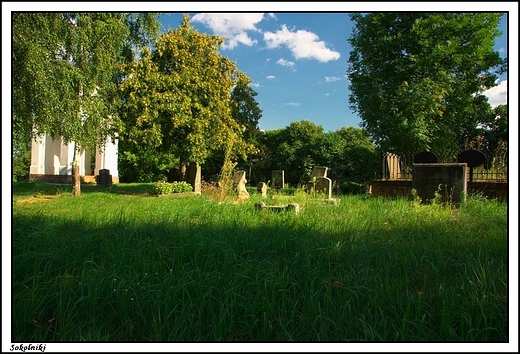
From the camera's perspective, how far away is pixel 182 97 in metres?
9.84

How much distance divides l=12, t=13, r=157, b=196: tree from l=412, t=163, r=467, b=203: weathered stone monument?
7.82 meters

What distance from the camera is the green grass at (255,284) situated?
5.48 feet

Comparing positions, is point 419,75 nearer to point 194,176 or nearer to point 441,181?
point 441,181

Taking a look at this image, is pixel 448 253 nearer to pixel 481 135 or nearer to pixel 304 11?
pixel 304 11

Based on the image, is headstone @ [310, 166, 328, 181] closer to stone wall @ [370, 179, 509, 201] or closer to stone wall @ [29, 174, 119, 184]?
stone wall @ [370, 179, 509, 201]

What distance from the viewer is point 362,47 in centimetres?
1104

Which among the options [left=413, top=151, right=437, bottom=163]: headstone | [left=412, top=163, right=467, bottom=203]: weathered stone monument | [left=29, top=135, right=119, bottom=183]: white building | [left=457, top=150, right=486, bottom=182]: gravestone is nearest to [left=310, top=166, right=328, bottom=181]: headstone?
[left=413, top=151, right=437, bottom=163]: headstone

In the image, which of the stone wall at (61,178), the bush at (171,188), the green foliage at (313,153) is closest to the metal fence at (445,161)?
the green foliage at (313,153)

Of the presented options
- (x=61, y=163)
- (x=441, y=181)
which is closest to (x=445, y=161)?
(x=441, y=181)

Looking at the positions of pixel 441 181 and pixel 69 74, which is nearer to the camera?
pixel 441 181

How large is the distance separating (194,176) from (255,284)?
29.1 ft

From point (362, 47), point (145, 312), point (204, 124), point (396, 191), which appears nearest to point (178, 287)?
point (145, 312)

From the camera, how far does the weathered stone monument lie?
5.44 meters

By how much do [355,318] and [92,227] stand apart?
2.95 meters
